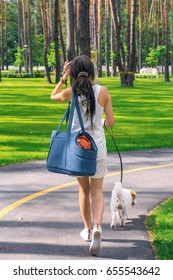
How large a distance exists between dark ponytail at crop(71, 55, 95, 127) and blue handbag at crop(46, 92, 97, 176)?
0.10m

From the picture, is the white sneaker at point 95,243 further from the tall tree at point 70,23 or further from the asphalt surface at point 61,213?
the tall tree at point 70,23

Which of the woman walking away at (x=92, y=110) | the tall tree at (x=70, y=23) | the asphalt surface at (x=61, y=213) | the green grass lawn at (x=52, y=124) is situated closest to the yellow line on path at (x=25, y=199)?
the asphalt surface at (x=61, y=213)

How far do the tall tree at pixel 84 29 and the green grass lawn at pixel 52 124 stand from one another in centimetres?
254

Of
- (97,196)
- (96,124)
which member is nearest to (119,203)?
(97,196)

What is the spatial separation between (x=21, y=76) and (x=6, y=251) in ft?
241

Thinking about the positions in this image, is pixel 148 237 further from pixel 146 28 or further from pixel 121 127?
pixel 146 28

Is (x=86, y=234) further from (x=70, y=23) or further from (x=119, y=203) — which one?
(x=70, y=23)

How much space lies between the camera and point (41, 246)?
7359 millimetres

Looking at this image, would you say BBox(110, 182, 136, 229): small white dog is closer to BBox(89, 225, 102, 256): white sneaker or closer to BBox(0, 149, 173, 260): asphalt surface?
BBox(0, 149, 173, 260): asphalt surface

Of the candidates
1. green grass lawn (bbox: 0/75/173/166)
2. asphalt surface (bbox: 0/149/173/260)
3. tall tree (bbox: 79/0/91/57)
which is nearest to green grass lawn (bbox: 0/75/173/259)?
green grass lawn (bbox: 0/75/173/166)

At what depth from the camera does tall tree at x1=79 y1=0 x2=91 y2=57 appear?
20.2m

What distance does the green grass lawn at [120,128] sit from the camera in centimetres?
876

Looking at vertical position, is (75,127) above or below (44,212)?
above

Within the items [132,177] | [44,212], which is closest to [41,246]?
[44,212]
